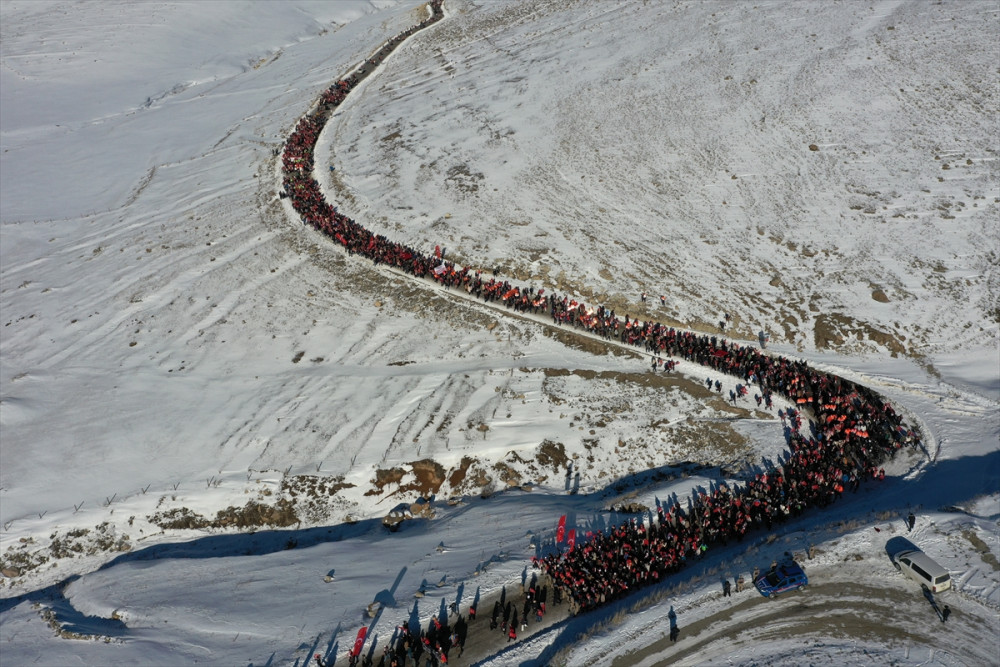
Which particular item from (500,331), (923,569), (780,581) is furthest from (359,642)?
(923,569)

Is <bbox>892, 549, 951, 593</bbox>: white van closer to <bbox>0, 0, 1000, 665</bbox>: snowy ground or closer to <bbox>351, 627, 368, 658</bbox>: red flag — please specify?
<bbox>0, 0, 1000, 665</bbox>: snowy ground

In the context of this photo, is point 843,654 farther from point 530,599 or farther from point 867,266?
point 867,266

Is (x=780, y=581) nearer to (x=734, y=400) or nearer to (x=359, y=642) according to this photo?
(x=734, y=400)

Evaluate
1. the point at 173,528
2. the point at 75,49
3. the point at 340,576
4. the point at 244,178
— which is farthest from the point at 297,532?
the point at 75,49

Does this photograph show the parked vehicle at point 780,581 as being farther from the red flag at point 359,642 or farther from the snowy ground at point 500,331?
the red flag at point 359,642

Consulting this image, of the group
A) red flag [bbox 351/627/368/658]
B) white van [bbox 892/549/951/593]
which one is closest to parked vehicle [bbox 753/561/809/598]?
white van [bbox 892/549/951/593]

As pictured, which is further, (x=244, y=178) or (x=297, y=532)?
(x=244, y=178)

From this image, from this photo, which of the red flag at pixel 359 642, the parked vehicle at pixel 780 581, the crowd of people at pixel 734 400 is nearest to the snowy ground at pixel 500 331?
the red flag at pixel 359 642
